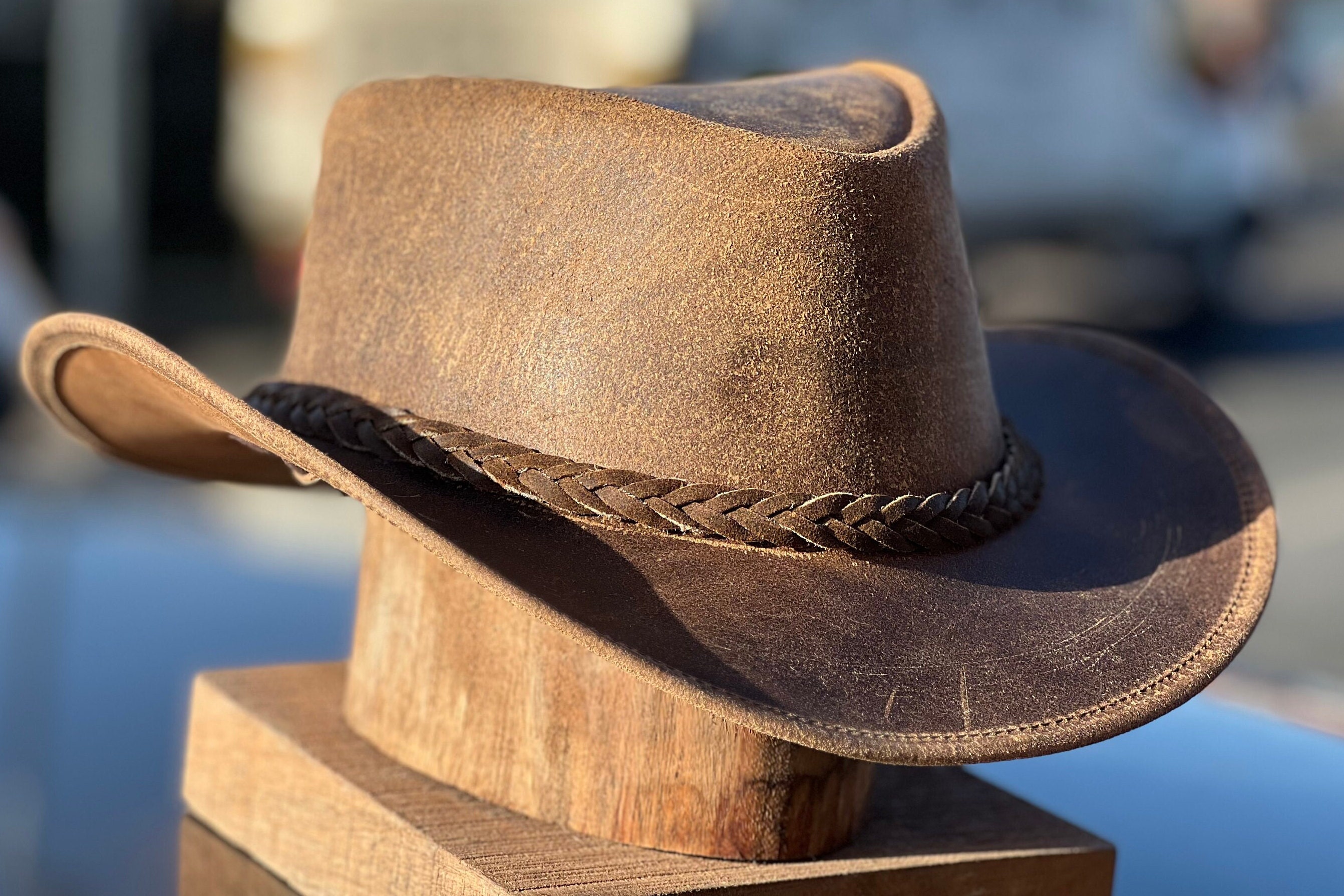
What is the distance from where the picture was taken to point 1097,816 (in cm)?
146

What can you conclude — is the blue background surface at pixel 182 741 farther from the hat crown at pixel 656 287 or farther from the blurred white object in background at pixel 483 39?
the blurred white object in background at pixel 483 39

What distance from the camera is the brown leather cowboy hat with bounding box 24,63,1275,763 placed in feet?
3.01

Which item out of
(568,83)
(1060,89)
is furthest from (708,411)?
(1060,89)

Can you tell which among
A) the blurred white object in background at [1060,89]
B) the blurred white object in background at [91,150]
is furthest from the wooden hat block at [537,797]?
the blurred white object in background at [91,150]

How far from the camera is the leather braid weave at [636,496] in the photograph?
958 millimetres

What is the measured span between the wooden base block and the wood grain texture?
0.05ft

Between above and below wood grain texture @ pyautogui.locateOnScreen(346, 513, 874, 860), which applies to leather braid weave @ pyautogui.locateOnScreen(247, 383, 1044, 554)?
above

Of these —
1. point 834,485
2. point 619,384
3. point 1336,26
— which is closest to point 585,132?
point 619,384

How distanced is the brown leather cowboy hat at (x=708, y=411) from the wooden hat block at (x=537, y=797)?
120 millimetres

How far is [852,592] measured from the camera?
0.98m

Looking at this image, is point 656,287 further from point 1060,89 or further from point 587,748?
point 1060,89

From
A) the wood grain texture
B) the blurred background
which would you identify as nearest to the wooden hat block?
the wood grain texture

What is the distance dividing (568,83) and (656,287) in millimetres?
1738

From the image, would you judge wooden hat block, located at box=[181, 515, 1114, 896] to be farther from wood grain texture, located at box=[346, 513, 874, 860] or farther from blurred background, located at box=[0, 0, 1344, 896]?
blurred background, located at box=[0, 0, 1344, 896]
